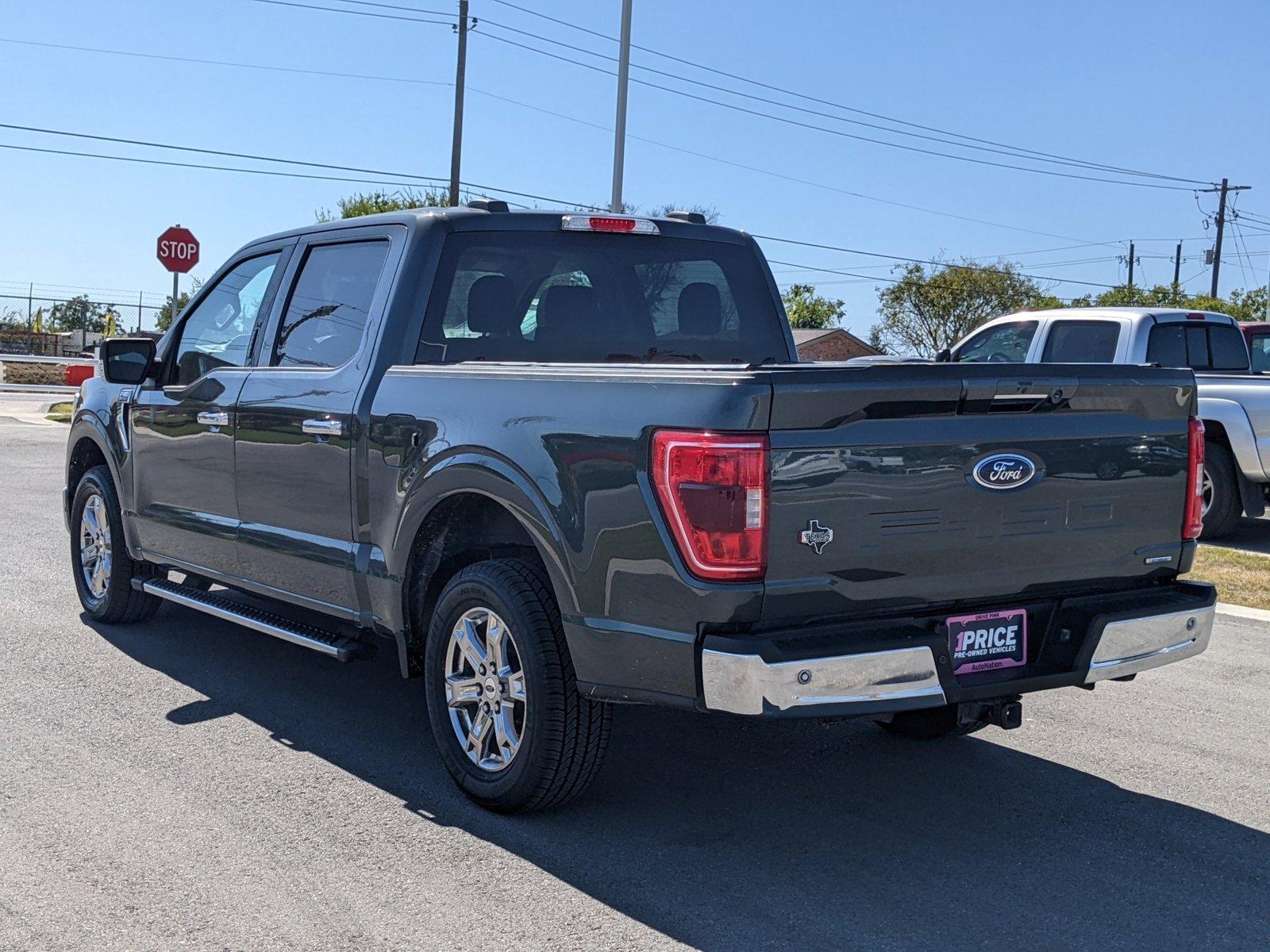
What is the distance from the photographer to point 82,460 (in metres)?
7.54

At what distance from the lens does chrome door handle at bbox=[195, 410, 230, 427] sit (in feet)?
19.3

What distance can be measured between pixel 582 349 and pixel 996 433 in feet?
6.42

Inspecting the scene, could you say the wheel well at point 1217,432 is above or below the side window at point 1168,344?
below

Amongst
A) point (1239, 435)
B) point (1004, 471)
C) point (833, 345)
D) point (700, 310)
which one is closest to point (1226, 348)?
point (1239, 435)

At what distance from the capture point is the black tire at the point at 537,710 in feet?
13.7

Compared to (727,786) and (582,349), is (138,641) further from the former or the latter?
(727,786)

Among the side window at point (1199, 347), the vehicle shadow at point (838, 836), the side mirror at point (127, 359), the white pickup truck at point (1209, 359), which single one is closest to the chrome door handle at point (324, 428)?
the vehicle shadow at point (838, 836)

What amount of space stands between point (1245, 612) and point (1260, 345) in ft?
21.4

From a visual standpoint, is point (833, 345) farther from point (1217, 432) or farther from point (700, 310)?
point (700, 310)

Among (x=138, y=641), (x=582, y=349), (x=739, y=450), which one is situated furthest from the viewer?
(x=138, y=641)

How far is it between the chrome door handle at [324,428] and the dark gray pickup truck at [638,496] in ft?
0.04

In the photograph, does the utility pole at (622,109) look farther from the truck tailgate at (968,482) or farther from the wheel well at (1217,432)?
the truck tailgate at (968,482)

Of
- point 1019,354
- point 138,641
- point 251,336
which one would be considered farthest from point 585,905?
point 1019,354

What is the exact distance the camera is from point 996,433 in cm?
399
